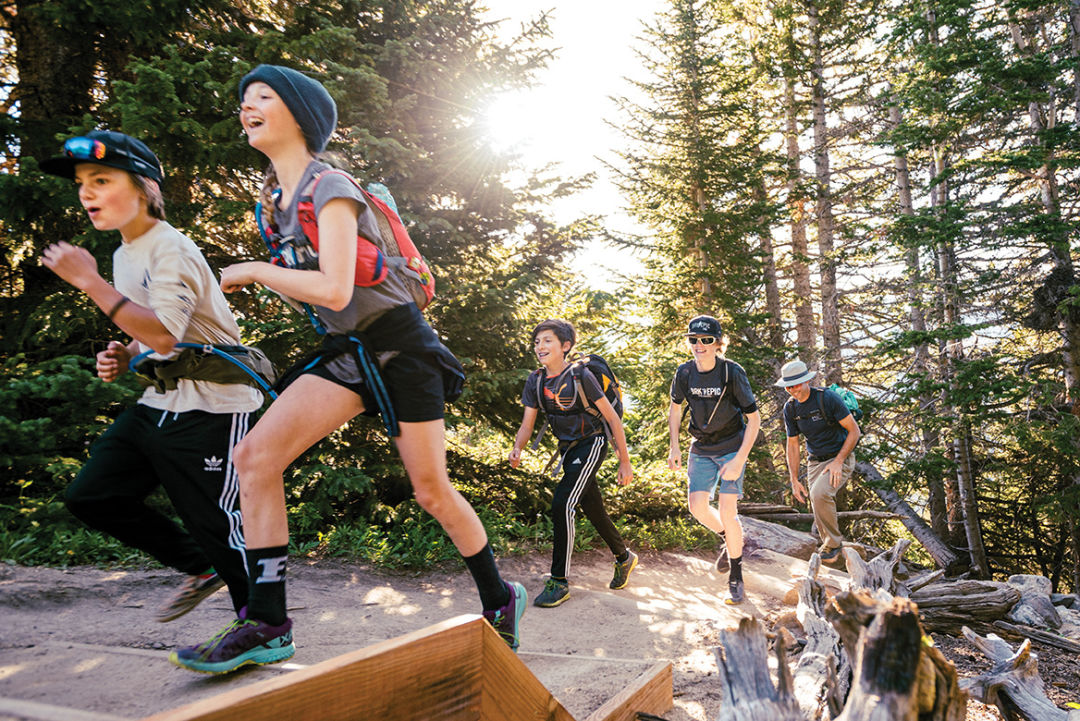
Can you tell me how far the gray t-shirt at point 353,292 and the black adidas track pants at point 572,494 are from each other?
142 inches

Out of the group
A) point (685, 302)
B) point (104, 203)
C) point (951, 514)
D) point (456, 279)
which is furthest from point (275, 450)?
point (951, 514)

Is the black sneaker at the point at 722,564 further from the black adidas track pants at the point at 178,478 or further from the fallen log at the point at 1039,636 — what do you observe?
the black adidas track pants at the point at 178,478

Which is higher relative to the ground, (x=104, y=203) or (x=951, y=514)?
(x=104, y=203)

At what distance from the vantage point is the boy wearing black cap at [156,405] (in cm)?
279

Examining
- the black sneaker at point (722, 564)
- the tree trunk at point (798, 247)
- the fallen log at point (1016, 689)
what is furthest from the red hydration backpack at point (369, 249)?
the tree trunk at point (798, 247)

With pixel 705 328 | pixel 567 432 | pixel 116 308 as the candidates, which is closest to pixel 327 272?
pixel 116 308

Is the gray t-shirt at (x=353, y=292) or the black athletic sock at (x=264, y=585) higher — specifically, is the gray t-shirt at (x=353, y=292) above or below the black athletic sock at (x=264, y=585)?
above

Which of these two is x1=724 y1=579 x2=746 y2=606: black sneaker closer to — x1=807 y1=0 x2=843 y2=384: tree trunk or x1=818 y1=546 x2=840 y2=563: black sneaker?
x1=818 y1=546 x2=840 y2=563: black sneaker

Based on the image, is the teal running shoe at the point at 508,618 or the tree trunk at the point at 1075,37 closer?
the teal running shoe at the point at 508,618

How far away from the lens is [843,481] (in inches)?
322

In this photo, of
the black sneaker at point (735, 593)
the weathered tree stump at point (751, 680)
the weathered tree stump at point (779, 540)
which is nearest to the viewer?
the weathered tree stump at point (751, 680)

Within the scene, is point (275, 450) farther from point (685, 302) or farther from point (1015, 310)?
point (1015, 310)

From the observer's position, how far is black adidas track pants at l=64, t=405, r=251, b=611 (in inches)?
112

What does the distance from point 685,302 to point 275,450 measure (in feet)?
40.7
